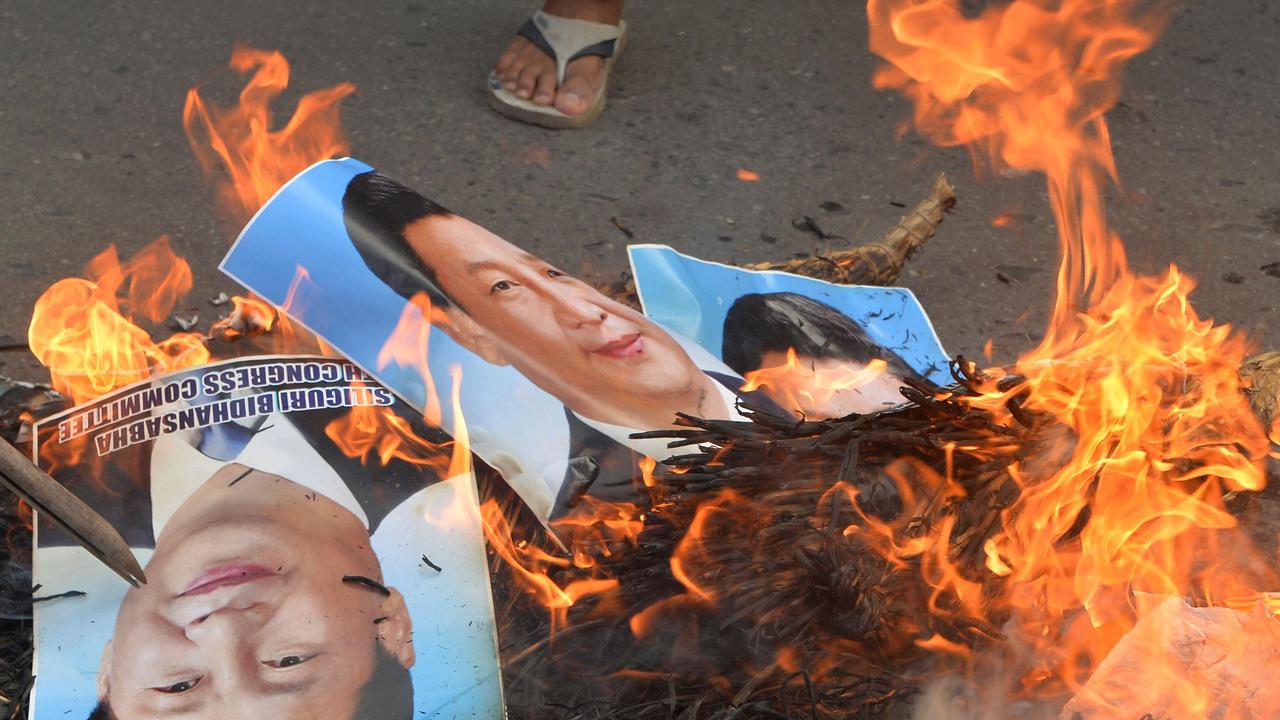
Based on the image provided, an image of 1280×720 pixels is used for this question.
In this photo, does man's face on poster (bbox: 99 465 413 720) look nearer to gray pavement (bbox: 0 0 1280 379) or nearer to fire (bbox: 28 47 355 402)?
fire (bbox: 28 47 355 402)

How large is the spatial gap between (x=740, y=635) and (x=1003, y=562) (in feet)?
0.99

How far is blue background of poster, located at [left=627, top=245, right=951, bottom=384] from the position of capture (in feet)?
Answer: 6.95

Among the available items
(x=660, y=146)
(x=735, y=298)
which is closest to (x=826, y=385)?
(x=735, y=298)

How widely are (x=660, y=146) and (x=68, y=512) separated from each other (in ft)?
7.27

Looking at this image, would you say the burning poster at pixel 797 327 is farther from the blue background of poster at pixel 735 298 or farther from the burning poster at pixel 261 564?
the burning poster at pixel 261 564

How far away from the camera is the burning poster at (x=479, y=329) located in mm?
1706

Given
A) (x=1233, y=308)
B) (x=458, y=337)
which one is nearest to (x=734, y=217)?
(x=1233, y=308)

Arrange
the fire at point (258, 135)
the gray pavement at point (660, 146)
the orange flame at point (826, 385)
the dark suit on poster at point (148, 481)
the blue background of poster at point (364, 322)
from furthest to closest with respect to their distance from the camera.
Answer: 1. the gray pavement at point (660, 146)
2. the fire at point (258, 135)
3. the orange flame at point (826, 385)
4. the blue background of poster at point (364, 322)
5. the dark suit on poster at point (148, 481)

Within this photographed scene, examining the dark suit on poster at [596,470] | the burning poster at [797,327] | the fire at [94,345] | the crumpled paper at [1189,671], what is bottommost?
the burning poster at [797,327]

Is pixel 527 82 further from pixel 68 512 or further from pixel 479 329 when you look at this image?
pixel 68 512

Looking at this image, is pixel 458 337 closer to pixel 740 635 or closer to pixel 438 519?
pixel 438 519

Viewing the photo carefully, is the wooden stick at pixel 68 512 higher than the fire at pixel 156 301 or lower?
higher

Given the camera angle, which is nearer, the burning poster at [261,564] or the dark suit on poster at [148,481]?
the burning poster at [261,564]

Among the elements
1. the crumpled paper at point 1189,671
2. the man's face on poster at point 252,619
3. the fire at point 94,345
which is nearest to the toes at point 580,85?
the fire at point 94,345
